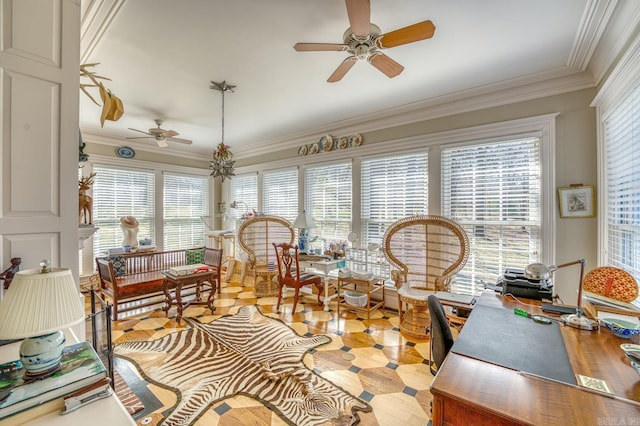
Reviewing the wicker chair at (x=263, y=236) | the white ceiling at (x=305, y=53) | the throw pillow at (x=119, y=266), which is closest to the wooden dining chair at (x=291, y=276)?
the wicker chair at (x=263, y=236)

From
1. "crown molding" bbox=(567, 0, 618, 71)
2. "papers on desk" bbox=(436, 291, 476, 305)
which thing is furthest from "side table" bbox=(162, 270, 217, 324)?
"crown molding" bbox=(567, 0, 618, 71)

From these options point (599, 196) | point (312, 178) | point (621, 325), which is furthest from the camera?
point (312, 178)

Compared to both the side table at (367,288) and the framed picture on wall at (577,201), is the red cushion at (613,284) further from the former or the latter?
the side table at (367,288)

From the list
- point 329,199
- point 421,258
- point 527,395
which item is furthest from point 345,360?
point 329,199

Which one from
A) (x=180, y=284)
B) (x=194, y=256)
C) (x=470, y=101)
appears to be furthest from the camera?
(x=194, y=256)

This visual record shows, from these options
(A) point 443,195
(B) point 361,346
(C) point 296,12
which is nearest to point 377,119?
(A) point 443,195

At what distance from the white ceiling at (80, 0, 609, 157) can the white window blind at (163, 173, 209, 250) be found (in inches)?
81.4

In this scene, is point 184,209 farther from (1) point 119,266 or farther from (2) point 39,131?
(2) point 39,131

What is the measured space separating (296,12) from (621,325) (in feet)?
8.89

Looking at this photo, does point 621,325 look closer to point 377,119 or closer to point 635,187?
point 635,187

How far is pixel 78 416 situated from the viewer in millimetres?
908

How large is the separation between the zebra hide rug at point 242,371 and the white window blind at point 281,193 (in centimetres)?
230

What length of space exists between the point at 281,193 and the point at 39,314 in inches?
172

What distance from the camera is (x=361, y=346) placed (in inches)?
110
